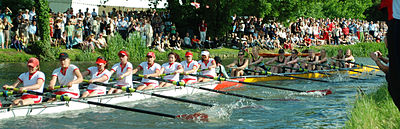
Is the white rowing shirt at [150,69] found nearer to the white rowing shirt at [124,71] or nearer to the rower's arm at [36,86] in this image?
the white rowing shirt at [124,71]

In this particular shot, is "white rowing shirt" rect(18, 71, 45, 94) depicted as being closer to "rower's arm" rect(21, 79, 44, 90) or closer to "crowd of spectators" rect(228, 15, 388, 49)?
"rower's arm" rect(21, 79, 44, 90)

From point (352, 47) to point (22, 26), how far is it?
22.6m

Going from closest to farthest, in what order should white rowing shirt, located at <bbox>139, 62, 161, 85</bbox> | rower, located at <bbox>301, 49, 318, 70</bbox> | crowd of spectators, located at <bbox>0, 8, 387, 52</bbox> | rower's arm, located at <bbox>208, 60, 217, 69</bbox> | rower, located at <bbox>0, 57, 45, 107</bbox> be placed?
rower, located at <bbox>0, 57, 45, 107</bbox> → white rowing shirt, located at <bbox>139, 62, 161, 85</bbox> → rower's arm, located at <bbox>208, 60, 217, 69</bbox> → rower, located at <bbox>301, 49, 318, 70</bbox> → crowd of spectators, located at <bbox>0, 8, 387, 52</bbox>

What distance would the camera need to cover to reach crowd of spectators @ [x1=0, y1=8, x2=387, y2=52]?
21.0 m

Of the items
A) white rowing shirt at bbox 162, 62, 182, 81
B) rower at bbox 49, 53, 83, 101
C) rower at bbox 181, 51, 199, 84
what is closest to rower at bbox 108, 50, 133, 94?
rower at bbox 49, 53, 83, 101

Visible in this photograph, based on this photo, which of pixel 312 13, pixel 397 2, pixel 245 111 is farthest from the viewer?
pixel 312 13

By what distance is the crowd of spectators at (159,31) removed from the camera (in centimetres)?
2103

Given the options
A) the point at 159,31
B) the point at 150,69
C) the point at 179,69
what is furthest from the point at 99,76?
the point at 159,31

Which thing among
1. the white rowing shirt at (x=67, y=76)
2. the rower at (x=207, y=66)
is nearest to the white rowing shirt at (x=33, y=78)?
the white rowing shirt at (x=67, y=76)

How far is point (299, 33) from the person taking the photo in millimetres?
34688

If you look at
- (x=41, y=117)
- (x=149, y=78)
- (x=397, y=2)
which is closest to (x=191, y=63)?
(x=149, y=78)

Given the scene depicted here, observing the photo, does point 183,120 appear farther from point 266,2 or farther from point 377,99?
point 266,2

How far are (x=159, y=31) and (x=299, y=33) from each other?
12.9 metres

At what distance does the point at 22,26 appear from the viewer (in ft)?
67.1
